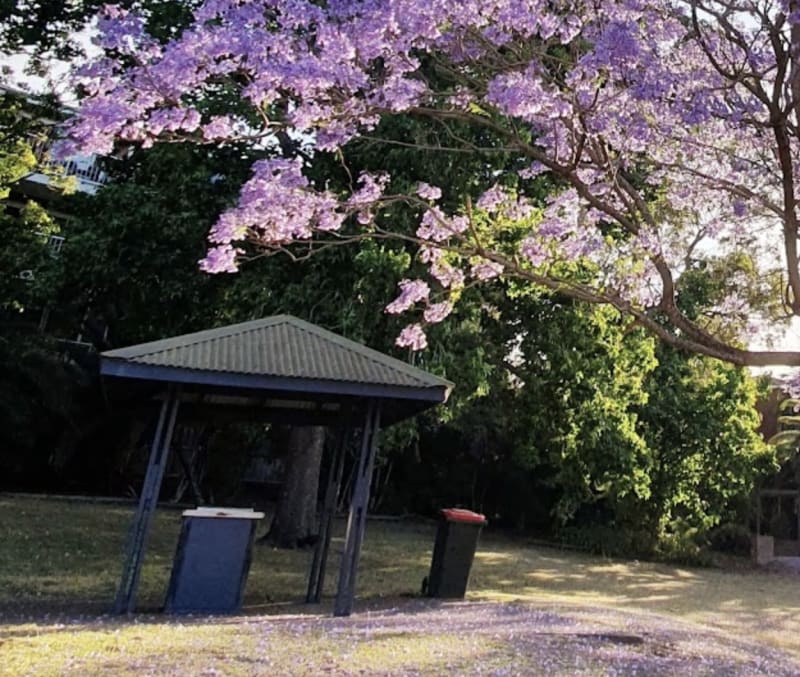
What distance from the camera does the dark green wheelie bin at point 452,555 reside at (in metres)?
Result: 8.68

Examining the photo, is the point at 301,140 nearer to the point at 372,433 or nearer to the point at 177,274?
the point at 177,274

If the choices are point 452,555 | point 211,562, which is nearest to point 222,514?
point 211,562

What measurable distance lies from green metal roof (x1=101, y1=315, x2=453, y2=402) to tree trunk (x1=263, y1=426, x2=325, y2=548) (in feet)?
16.9

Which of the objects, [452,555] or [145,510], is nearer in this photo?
[145,510]

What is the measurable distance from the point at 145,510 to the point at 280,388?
164 centimetres

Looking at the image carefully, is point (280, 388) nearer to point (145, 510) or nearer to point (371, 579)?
point (145, 510)

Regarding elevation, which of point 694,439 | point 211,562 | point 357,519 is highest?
point 694,439

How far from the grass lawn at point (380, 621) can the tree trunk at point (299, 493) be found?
0.79m

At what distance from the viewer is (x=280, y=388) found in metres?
6.77

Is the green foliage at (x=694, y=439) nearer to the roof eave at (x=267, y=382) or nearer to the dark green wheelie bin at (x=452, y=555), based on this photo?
the dark green wheelie bin at (x=452, y=555)

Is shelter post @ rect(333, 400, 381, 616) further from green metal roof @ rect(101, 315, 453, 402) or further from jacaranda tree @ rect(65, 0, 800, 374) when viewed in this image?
jacaranda tree @ rect(65, 0, 800, 374)

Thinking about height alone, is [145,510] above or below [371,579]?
above

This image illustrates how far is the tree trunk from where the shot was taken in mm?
12719

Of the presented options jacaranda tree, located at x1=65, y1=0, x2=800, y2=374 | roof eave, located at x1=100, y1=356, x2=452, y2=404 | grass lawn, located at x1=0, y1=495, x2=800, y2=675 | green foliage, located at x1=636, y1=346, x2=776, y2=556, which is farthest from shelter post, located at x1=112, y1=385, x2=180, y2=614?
green foliage, located at x1=636, y1=346, x2=776, y2=556
